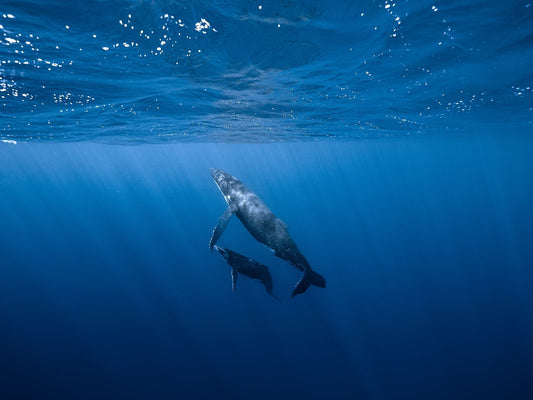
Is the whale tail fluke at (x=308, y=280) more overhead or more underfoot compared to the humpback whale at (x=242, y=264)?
more underfoot

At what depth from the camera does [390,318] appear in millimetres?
16969

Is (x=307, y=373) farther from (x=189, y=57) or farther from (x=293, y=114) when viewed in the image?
(x=293, y=114)

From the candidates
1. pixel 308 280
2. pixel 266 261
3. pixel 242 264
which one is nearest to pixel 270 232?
pixel 242 264

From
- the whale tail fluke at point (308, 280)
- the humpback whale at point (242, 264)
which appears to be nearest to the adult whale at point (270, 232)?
the whale tail fluke at point (308, 280)

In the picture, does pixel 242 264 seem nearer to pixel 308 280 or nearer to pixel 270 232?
pixel 270 232

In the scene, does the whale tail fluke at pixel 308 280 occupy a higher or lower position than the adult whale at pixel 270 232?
lower

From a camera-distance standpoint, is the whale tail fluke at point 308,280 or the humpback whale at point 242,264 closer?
the humpback whale at point 242,264

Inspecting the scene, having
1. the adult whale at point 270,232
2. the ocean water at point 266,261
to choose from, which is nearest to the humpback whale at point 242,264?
the adult whale at point 270,232

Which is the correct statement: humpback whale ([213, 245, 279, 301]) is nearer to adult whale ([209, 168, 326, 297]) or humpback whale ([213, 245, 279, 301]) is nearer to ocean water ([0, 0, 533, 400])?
adult whale ([209, 168, 326, 297])

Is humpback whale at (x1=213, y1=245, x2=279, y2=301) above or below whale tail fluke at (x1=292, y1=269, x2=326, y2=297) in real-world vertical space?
above

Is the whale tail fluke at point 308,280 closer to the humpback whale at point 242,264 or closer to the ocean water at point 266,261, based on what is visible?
the humpback whale at point 242,264

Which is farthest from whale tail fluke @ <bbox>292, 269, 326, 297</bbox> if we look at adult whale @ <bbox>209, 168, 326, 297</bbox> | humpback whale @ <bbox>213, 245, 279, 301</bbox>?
humpback whale @ <bbox>213, 245, 279, 301</bbox>

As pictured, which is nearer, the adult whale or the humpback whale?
the humpback whale

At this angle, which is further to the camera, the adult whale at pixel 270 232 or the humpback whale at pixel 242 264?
the adult whale at pixel 270 232
